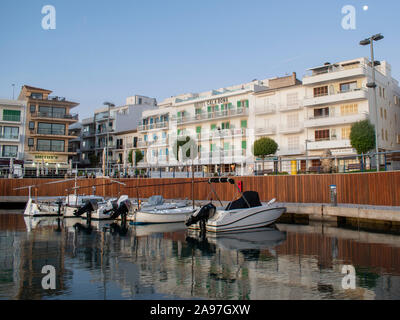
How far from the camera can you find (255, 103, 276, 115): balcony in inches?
1858

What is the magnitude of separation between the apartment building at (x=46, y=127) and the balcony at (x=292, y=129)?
35.7 m

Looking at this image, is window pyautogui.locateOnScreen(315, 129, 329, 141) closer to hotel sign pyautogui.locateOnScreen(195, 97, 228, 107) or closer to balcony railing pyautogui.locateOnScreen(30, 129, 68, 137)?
hotel sign pyautogui.locateOnScreen(195, 97, 228, 107)

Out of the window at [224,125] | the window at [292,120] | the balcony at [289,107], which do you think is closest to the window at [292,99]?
the balcony at [289,107]

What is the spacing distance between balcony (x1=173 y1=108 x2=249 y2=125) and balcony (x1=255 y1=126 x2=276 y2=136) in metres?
3.29

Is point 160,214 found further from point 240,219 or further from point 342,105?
point 342,105

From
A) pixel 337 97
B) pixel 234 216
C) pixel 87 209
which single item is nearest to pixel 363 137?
pixel 337 97

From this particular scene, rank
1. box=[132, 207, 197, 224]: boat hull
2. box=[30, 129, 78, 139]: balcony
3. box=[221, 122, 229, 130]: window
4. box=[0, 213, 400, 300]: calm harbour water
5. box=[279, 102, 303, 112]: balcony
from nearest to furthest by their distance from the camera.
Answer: box=[0, 213, 400, 300]: calm harbour water
box=[132, 207, 197, 224]: boat hull
box=[279, 102, 303, 112]: balcony
box=[221, 122, 229, 130]: window
box=[30, 129, 78, 139]: balcony

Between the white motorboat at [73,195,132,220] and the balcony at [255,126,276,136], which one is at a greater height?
the balcony at [255,126,276,136]

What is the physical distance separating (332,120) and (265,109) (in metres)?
9.25

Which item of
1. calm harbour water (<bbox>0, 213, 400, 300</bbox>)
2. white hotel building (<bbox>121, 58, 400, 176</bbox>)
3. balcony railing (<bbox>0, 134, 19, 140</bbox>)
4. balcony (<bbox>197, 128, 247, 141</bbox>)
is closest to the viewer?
calm harbour water (<bbox>0, 213, 400, 300</bbox>)

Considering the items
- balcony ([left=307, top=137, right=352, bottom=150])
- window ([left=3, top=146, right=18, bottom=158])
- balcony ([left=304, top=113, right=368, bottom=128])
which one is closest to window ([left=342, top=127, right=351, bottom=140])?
balcony ([left=304, top=113, right=368, bottom=128])

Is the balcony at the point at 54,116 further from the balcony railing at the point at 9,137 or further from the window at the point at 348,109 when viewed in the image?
the window at the point at 348,109

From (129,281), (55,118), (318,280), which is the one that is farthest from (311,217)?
(55,118)
